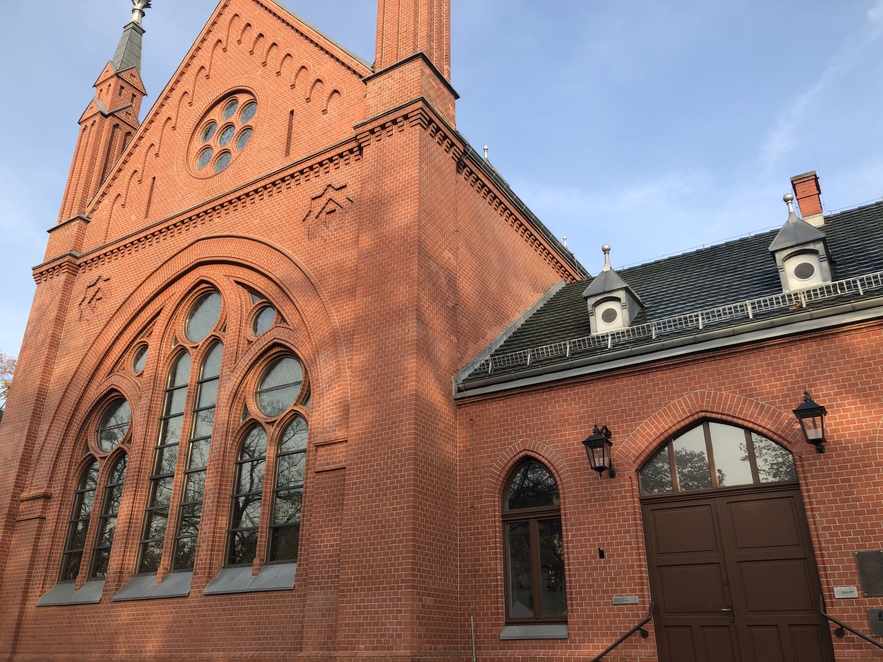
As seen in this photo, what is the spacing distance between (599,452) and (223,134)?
1210cm

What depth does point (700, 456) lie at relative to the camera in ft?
33.6

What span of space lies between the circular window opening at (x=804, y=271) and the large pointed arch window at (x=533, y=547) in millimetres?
4793

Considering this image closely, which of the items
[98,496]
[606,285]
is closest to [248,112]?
[98,496]

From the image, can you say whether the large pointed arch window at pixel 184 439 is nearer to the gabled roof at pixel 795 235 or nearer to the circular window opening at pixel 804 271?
the gabled roof at pixel 795 235

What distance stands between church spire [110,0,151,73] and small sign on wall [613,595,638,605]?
19.6 meters

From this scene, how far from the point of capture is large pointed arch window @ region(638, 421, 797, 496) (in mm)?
9695

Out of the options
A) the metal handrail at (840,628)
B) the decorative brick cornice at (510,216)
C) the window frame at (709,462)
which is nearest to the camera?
the metal handrail at (840,628)

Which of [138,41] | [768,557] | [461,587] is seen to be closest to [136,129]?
[138,41]

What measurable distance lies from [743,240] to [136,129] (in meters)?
16.3

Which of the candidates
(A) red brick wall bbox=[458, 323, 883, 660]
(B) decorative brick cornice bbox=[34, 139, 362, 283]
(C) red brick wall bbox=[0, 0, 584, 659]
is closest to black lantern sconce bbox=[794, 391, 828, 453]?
(A) red brick wall bbox=[458, 323, 883, 660]

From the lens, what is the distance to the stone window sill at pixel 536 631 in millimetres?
10203

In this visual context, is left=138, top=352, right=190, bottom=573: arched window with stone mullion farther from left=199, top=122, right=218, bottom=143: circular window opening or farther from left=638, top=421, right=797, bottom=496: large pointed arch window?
left=638, top=421, right=797, bottom=496: large pointed arch window

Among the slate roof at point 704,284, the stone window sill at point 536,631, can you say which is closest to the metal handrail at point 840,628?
the stone window sill at point 536,631

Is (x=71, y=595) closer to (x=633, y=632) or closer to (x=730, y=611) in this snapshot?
(x=633, y=632)
